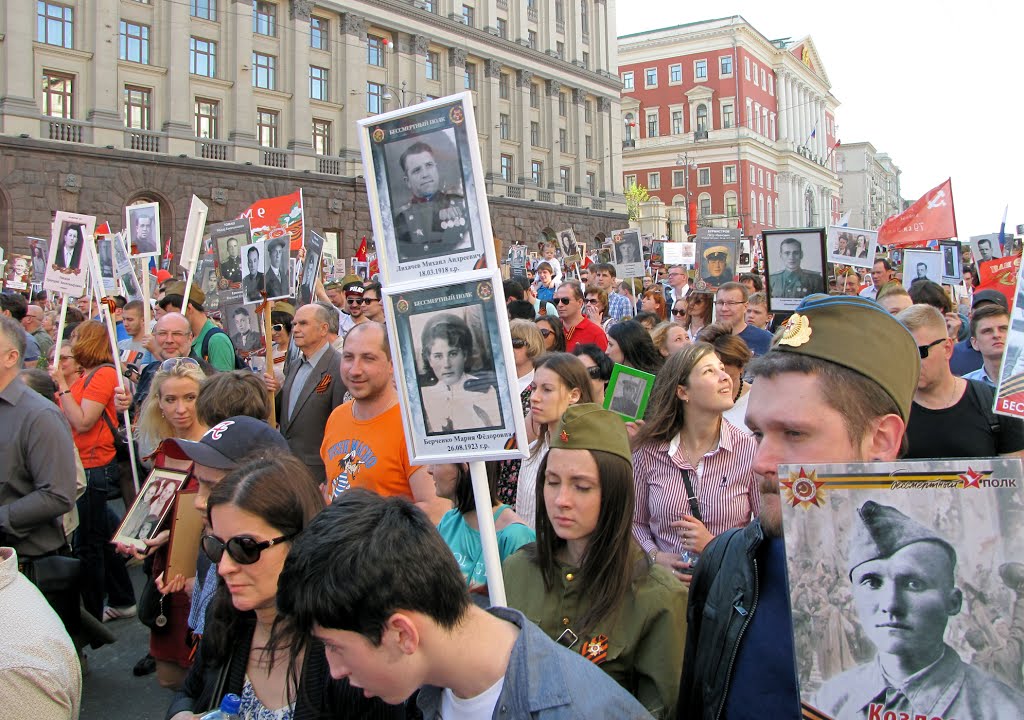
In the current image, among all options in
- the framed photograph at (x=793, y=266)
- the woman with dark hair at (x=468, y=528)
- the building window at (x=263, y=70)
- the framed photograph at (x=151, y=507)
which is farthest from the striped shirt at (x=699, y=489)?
the building window at (x=263, y=70)

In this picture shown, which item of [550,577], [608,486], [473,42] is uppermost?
[473,42]

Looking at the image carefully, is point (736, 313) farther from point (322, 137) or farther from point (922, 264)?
point (322, 137)

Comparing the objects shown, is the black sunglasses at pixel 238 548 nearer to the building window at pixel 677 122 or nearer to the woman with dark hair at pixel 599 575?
the woman with dark hair at pixel 599 575

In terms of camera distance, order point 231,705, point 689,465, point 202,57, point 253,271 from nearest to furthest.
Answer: point 231,705
point 689,465
point 253,271
point 202,57

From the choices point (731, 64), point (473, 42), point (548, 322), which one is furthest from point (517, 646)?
point (731, 64)

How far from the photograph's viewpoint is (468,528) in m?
3.37

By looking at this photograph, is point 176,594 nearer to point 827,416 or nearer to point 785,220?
point 827,416

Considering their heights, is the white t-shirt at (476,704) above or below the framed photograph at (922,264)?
below

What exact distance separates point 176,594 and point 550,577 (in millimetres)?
1764

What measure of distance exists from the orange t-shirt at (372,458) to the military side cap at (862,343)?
259 cm

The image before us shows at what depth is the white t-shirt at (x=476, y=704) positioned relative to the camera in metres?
1.77

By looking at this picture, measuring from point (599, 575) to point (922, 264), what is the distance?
11.1 meters

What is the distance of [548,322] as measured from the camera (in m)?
7.21

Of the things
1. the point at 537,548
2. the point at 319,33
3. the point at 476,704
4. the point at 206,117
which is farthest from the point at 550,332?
the point at 319,33
